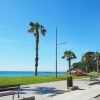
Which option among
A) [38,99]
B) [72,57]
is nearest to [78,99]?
[38,99]

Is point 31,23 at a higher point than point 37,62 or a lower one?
higher

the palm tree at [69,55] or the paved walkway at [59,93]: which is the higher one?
the palm tree at [69,55]

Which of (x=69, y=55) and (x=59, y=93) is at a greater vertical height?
(x=69, y=55)

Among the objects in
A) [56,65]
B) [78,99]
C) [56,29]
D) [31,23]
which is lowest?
[78,99]

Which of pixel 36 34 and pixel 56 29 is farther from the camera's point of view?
pixel 36 34

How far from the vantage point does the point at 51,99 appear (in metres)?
17.2

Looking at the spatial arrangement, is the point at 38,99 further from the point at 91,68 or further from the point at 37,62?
the point at 91,68

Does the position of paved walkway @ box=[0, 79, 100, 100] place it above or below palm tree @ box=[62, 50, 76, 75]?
below

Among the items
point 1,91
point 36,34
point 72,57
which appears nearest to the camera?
point 1,91

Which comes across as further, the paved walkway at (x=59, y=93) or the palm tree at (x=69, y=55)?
the palm tree at (x=69, y=55)

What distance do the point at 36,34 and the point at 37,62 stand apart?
7.43 meters

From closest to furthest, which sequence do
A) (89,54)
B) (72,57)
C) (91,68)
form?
(72,57), (89,54), (91,68)

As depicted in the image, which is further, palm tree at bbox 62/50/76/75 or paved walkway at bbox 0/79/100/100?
palm tree at bbox 62/50/76/75

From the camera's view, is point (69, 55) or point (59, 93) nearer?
point (59, 93)
